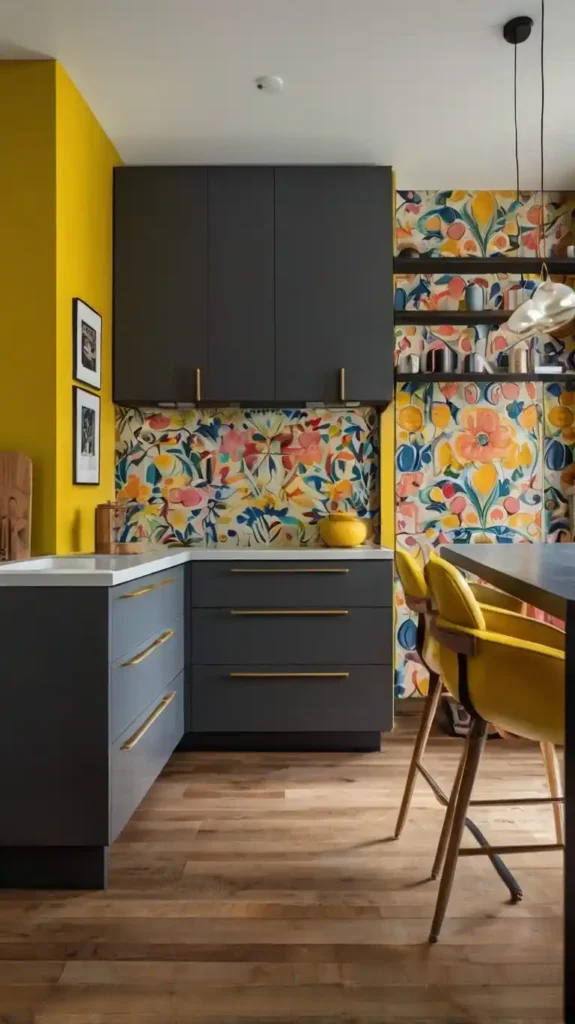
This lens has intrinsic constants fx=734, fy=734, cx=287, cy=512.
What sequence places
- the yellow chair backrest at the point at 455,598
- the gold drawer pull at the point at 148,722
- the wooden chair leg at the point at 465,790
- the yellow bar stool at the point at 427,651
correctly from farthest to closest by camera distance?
the gold drawer pull at the point at 148,722 → the yellow bar stool at the point at 427,651 → the wooden chair leg at the point at 465,790 → the yellow chair backrest at the point at 455,598

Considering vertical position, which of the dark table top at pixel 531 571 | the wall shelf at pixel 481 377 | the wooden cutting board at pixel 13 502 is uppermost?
the wall shelf at pixel 481 377

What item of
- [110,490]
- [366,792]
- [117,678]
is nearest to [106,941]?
[117,678]

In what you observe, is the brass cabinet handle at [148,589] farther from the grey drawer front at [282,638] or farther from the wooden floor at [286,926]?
the wooden floor at [286,926]

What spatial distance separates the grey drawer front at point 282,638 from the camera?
3174mm

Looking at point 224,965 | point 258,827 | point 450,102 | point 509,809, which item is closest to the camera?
point 224,965

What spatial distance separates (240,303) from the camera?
11.5ft

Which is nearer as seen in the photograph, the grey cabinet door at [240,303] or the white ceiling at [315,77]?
the white ceiling at [315,77]

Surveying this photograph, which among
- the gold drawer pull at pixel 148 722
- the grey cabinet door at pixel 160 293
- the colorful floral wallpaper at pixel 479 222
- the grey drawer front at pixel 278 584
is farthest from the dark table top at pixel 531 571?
the colorful floral wallpaper at pixel 479 222

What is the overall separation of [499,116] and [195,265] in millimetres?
1490

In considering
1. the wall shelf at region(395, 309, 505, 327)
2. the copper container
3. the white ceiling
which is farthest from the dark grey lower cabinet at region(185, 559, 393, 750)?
the white ceiling

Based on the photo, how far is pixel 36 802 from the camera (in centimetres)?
200

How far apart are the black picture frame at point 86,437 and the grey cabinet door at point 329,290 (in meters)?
0.87

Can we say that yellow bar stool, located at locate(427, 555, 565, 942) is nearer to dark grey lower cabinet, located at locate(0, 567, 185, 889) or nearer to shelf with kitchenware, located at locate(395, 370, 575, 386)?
dark grey lower cabinet, located at locate(0, 567, 185, 889)

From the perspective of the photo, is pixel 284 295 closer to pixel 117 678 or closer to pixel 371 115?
pixel 371 115
